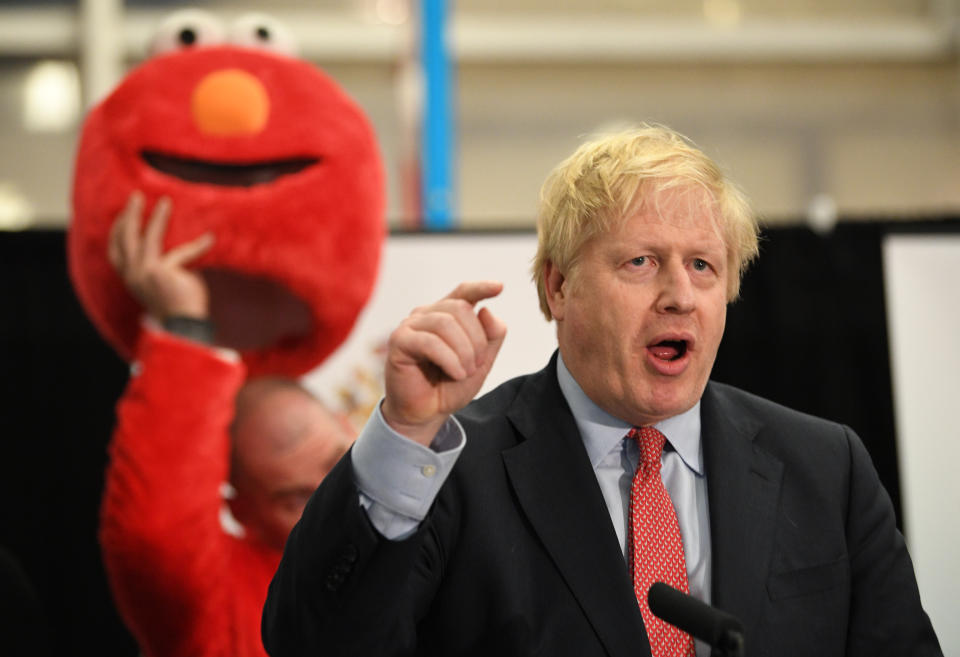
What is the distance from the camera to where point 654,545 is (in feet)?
3.99

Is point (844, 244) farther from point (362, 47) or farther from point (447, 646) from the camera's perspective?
point (362, 47)

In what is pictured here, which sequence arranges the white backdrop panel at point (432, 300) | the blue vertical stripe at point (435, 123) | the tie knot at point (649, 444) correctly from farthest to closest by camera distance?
the blue vertical stripe at point (435, 123) < the white backdrop panel at point (432, 300) < the tie knot at point (649, 444)

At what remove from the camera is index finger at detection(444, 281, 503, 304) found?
1015 mm

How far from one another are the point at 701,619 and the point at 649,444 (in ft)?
1.19

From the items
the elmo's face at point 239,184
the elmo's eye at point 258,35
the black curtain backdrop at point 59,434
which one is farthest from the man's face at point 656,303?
the black curtain backdrop at point 59,434

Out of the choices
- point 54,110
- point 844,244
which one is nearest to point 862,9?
point 844,244

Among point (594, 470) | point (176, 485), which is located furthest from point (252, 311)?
point (594, 470)

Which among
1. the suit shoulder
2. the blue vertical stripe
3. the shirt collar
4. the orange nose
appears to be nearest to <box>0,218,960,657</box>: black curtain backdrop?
the orange nose

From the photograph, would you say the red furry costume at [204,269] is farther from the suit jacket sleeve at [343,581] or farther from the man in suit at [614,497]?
the suit jacket sleeve at [343,581]

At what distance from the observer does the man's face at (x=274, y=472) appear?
2.12m

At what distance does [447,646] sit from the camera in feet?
3.89

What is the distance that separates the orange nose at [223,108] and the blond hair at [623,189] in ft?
2.93

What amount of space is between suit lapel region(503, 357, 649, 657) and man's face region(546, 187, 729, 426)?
0.26 ft

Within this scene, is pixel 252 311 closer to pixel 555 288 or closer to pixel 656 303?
pixel 555 288
